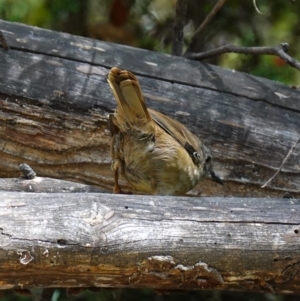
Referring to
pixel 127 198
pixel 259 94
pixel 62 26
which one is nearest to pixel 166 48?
pixel 62 26

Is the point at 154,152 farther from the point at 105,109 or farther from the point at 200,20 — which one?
the point at 200,20

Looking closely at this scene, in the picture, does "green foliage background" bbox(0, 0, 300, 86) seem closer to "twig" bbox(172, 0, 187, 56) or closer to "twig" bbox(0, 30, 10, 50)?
"twig" bbox(172, 0, 187, 56)

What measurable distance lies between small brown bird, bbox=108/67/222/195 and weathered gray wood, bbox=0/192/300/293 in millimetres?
1077

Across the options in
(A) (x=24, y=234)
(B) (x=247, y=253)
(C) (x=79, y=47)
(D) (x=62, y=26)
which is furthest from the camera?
(D) (x=62, y=26)

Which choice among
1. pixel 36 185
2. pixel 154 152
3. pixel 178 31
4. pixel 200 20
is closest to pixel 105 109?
pixel 154 152

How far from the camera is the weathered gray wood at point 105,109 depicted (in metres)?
3.78

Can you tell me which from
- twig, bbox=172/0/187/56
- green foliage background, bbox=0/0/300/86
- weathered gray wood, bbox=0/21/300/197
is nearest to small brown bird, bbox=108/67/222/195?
weathered gray wood, bbox=0/21/300/197

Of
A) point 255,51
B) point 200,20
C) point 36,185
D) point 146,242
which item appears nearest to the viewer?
point 146,242

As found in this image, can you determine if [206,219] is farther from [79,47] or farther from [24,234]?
[79,47]

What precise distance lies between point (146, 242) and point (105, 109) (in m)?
1.59

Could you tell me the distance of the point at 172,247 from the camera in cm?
240

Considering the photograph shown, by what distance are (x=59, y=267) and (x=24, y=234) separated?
6.2 inches

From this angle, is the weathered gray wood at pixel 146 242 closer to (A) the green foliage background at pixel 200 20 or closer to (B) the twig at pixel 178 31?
(B) the twig at pixel 178 31

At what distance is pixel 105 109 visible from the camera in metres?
3.86
